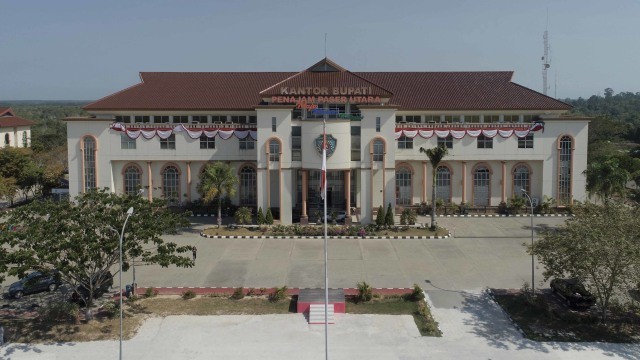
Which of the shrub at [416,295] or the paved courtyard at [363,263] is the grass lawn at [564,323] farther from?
the shrub at [416,295]

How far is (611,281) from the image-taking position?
28.6 m

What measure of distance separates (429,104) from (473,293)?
2721cm

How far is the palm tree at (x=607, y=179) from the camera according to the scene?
153ft

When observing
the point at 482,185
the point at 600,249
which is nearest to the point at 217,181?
the point at 482,185

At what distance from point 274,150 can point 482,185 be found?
20890mm

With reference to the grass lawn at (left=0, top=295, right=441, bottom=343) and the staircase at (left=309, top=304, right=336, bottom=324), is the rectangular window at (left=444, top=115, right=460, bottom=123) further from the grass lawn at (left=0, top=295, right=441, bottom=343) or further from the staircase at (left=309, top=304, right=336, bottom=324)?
the staircase at (left=309, top=304, right=336, bottom=324)

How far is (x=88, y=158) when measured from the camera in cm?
5575

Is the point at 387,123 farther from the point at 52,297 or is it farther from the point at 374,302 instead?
the point at 52,297

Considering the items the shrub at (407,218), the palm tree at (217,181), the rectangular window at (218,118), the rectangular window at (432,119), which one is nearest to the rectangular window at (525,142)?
the rectangular window at (432,119)

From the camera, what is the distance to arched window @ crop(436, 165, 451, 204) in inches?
2291

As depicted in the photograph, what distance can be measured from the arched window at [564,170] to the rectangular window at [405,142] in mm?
14100

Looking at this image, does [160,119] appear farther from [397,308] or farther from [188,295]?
[397,308]

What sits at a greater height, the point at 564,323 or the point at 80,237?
the point at 80,237

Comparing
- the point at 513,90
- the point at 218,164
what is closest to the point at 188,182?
the point at 218,164
